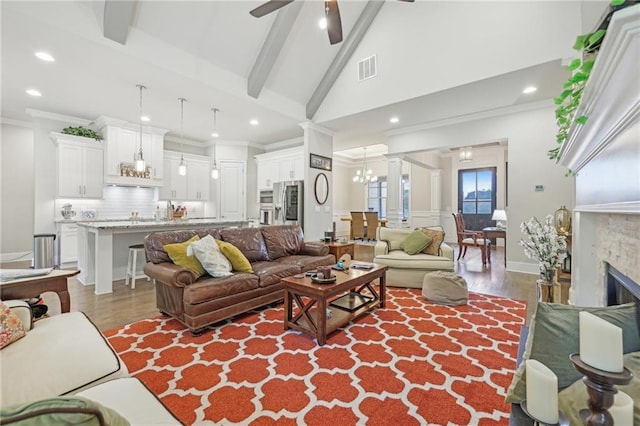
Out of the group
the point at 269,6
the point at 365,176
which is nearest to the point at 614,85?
the point at 269,6

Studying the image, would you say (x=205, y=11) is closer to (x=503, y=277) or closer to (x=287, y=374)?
(x=287, y=374)

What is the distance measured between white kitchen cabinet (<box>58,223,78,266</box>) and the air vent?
5990mm

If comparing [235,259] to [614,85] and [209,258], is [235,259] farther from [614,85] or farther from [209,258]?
[614,85]

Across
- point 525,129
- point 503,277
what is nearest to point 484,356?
point 503,277

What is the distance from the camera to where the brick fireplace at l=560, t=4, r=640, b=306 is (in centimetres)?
83

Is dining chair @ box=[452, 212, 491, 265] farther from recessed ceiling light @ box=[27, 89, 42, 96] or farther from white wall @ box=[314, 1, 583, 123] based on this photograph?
recessed ceiling light @ box=[27, 89, 42, 96]

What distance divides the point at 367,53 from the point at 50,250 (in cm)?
618

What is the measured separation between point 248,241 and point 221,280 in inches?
38.7

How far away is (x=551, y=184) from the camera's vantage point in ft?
15.3

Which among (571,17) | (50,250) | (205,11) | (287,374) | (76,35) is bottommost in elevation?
(287,374)

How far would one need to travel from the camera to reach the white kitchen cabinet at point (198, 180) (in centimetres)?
711

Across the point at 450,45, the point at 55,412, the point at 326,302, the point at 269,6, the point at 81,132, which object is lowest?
the point at 326,302

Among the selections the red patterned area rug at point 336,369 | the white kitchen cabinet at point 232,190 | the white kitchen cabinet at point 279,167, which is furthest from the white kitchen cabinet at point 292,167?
the red patterned area rug at point 336,369

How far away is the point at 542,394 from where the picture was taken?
0.76 m
